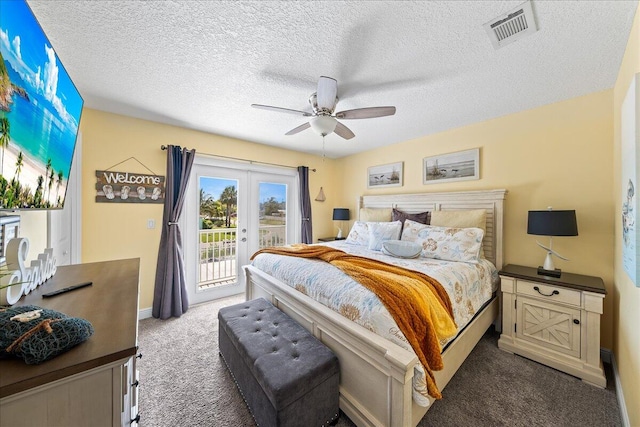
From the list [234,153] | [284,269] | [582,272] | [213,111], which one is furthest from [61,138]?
[582,272]

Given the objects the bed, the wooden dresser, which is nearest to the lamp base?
the bed

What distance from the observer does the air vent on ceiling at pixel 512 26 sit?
4.51 feet

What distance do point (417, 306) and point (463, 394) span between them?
0.97m

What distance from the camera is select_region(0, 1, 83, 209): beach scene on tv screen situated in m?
0.84

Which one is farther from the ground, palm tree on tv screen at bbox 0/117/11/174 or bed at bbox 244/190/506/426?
palm tree on tv screen at bbox 0/117/11/174

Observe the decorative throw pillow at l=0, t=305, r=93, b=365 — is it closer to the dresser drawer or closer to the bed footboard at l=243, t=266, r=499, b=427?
the bed footboard at l=243, t=266, r=499, b=427

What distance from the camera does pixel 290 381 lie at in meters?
1.31

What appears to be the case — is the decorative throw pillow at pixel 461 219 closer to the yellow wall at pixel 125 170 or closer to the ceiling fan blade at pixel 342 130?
the ceiling fan blade at pixel 342 130

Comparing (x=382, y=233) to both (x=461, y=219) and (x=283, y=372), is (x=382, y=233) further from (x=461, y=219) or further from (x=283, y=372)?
(x=283, y=372)

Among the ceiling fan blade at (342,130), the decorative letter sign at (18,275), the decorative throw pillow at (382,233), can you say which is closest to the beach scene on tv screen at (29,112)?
the decorative letter sign at (18,275)

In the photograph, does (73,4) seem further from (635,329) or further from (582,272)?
(582,272)

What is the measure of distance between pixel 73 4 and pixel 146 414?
2.60 meters

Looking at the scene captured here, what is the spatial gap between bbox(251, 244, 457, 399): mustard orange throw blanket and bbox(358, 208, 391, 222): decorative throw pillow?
1859 mm

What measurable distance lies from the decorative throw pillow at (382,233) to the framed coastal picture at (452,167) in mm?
908
